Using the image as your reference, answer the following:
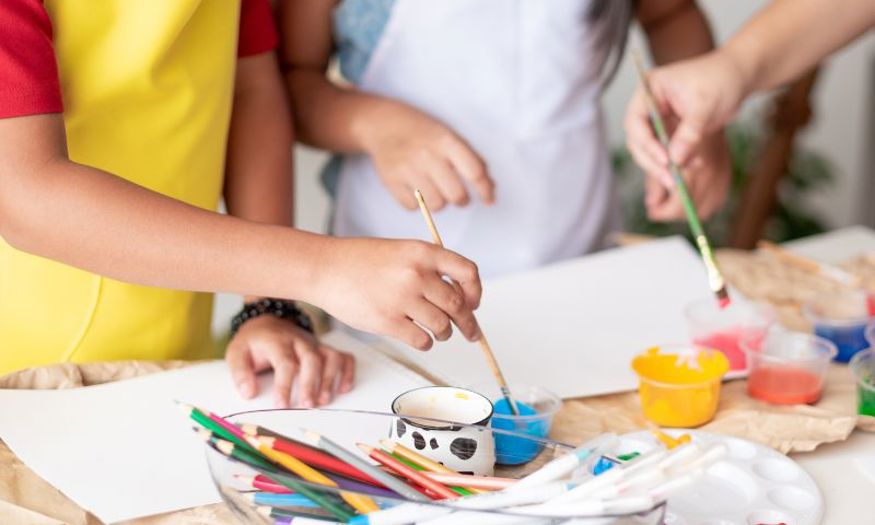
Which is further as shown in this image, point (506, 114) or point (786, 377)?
point (506, 114)

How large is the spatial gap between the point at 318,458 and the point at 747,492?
1.19ft

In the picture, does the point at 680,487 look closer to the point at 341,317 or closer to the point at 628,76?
the point at 341,317

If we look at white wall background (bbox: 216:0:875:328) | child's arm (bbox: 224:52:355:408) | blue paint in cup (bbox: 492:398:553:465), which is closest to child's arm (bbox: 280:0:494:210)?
child's arm (bbox: 224:52:355:408)

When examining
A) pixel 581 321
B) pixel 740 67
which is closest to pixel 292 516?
pixel 581 321

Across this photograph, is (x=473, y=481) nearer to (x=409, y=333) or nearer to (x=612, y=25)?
(x=409, y=333)

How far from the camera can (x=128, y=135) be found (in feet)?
3.28

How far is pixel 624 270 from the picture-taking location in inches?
52.7

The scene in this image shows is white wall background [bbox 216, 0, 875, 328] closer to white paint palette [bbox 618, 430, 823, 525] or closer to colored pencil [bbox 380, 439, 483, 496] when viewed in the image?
white paint palette [bbox 618, 430, 823, 525]

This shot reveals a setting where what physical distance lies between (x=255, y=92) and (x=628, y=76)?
2.26 metres

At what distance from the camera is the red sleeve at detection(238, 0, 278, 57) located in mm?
1155

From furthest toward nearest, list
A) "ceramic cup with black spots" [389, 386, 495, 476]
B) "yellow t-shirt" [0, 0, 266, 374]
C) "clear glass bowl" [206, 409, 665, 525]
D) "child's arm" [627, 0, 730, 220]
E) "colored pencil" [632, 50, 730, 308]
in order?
"child's arm" [627, 0, 730, 220]
"colored pencil" [632, 50, 730, 308]
"yellow t-shirt" [0, 0, 266, 374]
"ceramic cup with black spots" [389, 386, 495, 476]
"clear glass bowl" [206, 409, 665, 525]

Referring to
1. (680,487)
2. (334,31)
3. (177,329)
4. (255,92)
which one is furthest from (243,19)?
(680,487)

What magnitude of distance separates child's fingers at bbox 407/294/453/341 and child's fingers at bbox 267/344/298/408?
21 centimetres

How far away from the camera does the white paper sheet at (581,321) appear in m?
1.07
